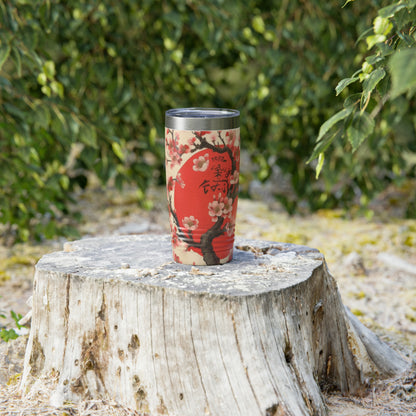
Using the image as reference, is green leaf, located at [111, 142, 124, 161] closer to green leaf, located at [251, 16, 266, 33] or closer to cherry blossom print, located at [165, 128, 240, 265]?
green leaf, located at [251, 16, 266, 33]

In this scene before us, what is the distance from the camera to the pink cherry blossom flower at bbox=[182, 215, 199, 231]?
160cm

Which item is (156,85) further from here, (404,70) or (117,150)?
(404,70)

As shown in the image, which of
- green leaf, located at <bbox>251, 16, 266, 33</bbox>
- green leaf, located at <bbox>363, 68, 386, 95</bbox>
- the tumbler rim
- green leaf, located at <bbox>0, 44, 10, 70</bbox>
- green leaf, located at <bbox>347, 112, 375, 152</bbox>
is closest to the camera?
green leaf, located at <bbox>363, 68, 386, 95</bbox>

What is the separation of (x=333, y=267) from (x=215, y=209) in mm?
1487

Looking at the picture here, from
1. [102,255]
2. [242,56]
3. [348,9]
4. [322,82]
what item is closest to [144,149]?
[242,56]

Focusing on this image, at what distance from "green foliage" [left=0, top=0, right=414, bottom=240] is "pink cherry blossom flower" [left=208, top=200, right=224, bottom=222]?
1.15 metres

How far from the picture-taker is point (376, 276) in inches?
113

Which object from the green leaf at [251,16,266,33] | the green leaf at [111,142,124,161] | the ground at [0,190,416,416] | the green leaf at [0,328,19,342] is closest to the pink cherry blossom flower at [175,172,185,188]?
the ground at [0,190,416,416]

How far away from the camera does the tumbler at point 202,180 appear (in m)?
1.54

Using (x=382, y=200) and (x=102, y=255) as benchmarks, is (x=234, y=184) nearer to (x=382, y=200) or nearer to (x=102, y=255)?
(x=102, y=255)

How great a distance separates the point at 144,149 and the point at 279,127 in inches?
31.9

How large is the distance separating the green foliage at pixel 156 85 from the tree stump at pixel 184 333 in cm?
113

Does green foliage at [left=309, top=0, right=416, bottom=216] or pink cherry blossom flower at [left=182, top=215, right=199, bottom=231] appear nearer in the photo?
green foliage at [left=309, top=0, right=416, bottom=216]

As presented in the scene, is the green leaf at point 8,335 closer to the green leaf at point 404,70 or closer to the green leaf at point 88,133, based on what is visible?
the green leaf at point 88,133
